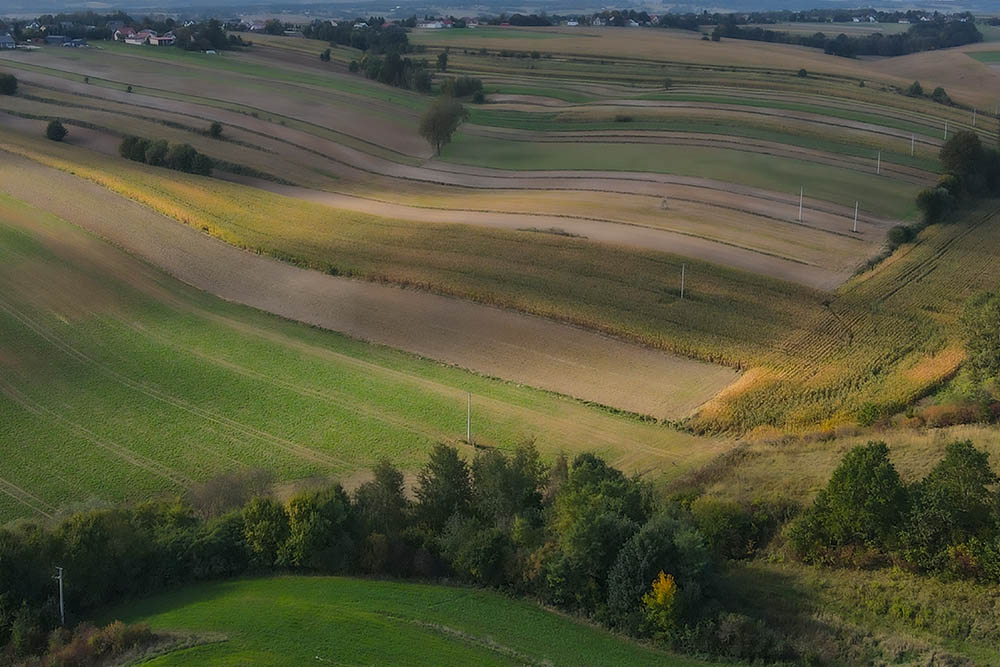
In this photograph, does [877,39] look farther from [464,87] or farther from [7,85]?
[7,85]

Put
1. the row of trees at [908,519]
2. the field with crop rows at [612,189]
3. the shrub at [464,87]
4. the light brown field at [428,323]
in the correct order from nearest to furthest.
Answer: the row of trees at [908,519]
the light brown field at [428,323]
the field with crop rows at [612,189]
the shrub at [464,87]

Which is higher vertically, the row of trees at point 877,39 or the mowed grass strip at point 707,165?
the row of trees at point 877,39

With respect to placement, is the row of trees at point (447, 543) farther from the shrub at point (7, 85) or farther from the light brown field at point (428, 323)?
the shrub at point (7, 85)

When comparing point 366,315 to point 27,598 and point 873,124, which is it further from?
point 873,124

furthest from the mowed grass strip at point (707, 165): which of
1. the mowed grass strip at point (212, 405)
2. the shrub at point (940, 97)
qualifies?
the shrub at point (940, 97)

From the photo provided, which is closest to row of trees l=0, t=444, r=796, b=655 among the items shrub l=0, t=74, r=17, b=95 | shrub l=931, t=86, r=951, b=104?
shrub l=0, t=74, r=17, b=95

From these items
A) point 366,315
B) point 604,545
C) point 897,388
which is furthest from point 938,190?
point 604,545
